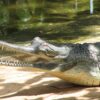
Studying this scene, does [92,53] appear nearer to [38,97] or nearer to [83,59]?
[83,59]

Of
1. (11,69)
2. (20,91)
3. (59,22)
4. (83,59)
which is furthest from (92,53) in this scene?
(59,22)

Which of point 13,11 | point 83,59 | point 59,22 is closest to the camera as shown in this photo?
point 83,59

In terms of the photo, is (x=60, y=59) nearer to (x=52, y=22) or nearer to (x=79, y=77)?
(x=79, y=77)

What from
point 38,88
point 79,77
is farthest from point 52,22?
point 79,77

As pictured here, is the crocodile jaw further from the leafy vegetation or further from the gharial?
the leafy vegetation

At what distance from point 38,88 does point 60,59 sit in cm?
60

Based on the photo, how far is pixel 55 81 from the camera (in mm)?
5406

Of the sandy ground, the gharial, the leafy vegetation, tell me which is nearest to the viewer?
the gharial

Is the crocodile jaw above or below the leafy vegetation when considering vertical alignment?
below

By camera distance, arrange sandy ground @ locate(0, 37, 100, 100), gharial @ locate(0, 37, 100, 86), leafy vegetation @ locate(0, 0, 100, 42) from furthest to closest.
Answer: leafy vegetation @ locate(0, 0, 100, 42)
sandy ground @ locate(0, 37, 100, 100)
gharial @ locate(0, 37, 100, 86)

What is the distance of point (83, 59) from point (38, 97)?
778 millimetres

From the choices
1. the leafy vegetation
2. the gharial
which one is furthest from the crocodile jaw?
the leafy vegetation

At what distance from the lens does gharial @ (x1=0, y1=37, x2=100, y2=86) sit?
15.4ft

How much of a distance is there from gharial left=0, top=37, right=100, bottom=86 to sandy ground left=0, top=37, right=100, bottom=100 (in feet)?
0.55
